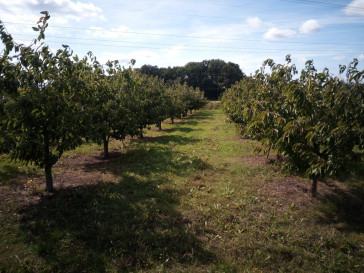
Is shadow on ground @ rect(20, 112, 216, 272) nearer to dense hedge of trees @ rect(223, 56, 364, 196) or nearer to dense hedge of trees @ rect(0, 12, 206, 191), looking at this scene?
dense hedge of trees @ rect(0, 12, 206, 191)

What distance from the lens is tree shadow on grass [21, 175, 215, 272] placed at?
169 inches

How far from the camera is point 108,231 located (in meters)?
5.11

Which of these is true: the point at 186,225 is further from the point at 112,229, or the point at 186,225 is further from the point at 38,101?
the point at 38,101

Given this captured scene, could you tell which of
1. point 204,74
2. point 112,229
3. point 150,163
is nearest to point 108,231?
point 112,229

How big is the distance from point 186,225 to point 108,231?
165cm

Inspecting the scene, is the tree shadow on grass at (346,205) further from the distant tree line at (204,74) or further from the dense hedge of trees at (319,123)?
the distant tree line at (204,74)

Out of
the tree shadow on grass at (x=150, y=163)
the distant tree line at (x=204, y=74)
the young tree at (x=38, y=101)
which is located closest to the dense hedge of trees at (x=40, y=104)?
→ the young tree at (x=38, y=101)

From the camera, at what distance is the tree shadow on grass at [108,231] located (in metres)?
4.30

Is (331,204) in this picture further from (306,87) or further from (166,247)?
(166,247)

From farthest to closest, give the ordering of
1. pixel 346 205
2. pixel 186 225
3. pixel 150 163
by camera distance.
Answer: pixel 150 163 → pixel 346 205 → pixel 186 225

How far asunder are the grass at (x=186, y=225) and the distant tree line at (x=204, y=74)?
260 ft

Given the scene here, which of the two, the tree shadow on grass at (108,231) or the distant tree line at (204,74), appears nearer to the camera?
the tree shadow on grass at (108,231)

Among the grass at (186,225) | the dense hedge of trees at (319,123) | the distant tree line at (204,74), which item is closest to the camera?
the grass at (186,225)

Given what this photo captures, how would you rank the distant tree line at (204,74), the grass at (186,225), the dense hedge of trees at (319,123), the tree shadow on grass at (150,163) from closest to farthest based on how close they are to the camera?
the grass at (186,225) < the dense hedge of trees at (319,123) < the tree shadow on grass at (150,163) < the distant tree line at (204,74)
